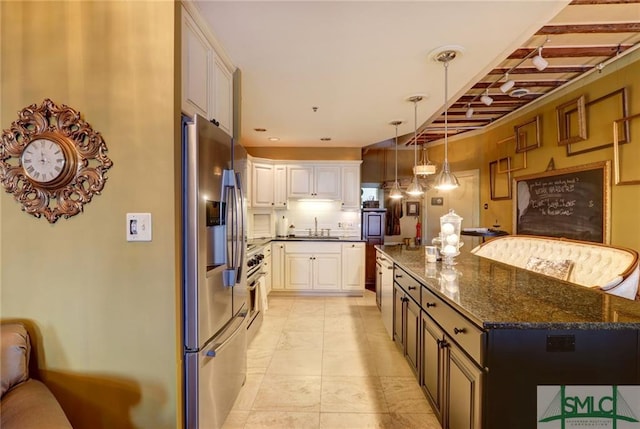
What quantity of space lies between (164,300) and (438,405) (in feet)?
5.60

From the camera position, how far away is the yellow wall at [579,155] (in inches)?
102

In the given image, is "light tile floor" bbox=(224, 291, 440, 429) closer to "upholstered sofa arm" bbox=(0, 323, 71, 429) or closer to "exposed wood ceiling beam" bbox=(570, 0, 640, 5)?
"upholstered sofa arm" bbox=(0, 323, 71, 429)

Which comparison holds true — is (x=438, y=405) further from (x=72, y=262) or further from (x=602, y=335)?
(x=72, y=262)

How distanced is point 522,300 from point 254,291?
2472 millimetres

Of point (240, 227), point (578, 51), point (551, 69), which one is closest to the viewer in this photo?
point (240, 227)

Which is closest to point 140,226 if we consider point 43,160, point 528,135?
point 43,160

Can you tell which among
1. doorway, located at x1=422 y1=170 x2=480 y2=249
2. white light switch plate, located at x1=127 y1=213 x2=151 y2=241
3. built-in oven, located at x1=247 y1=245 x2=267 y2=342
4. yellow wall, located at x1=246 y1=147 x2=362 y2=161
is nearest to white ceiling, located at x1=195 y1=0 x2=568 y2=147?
white light switch plate, located at x1=127 y1=213 x2=151 y2=241

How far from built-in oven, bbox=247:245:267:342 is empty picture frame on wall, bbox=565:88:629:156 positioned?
3.83m

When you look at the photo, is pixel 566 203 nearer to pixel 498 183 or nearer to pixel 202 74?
pixel 498 183

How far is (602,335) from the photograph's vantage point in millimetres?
1159

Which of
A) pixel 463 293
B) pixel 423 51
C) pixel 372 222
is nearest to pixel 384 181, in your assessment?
pixel 372 222

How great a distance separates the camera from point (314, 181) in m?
5.05

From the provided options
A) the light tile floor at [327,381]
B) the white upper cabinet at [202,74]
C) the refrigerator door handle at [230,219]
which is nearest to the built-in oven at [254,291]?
the light tile floor at [327,381]

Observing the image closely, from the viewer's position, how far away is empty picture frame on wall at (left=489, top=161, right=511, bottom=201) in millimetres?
4566
